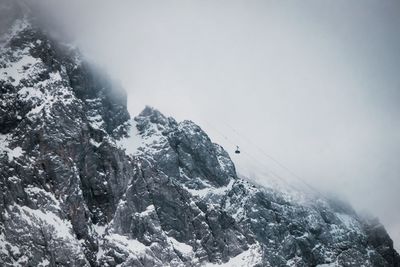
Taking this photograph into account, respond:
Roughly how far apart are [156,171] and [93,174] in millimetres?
23555

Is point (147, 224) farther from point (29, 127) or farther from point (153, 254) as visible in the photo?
point (29, 127)

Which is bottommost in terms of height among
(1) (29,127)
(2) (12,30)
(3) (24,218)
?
(3) (24,218)

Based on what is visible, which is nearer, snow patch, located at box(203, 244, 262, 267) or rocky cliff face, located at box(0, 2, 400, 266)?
rocky cliff face, located at box(0, 2, 400, 266)

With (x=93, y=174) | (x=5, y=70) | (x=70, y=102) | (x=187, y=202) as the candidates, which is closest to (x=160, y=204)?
(x=187, y=202)

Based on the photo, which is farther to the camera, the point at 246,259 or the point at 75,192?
the point at 246,259

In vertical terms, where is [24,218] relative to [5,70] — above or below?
below

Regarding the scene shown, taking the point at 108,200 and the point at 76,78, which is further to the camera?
the point at 76,78

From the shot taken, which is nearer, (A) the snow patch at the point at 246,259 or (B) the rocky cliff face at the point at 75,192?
(B) the rocky cliff face at the point at 75,192

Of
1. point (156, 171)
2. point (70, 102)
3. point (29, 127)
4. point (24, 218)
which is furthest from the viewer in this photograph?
point (156, 171)

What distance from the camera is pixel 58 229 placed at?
140 metres

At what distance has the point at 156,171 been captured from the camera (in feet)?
598

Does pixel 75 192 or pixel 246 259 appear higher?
pixel 246 259

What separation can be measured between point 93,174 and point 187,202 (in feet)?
109

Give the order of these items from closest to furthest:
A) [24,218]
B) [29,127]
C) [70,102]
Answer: [24,218], [29,127], [70,102]
